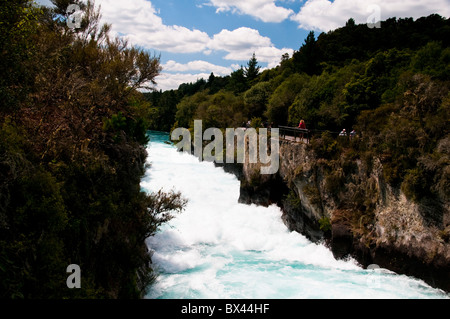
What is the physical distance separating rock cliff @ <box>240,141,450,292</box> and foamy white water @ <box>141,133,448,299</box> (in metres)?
Result: 0.66

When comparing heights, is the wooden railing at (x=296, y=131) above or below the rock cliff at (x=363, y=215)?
above

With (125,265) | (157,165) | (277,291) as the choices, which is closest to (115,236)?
(125,265)

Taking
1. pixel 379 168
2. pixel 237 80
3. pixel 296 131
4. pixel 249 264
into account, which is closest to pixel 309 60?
pixel 296 131

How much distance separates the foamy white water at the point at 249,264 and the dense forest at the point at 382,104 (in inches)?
137

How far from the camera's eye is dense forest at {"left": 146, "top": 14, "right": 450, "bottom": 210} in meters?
12.7

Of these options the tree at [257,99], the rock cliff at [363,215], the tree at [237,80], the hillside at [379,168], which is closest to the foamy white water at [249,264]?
the rock cliff at [363,215]

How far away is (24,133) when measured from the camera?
28.2 ft

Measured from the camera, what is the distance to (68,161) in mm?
9562

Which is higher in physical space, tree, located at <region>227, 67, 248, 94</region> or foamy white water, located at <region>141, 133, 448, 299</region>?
tree, located at <region>227, 67, 248, 94</region>

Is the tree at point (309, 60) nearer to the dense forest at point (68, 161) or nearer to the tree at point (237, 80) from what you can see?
the tree at point (237, 80)

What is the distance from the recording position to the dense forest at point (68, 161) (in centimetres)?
713

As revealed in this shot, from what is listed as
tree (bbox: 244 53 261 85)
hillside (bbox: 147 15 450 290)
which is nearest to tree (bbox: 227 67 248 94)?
tree (bbox: 244 53 261 85)

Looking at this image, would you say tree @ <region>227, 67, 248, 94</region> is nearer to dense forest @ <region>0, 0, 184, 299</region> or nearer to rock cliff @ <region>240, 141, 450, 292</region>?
rock cliff @ <region>240, 141, 450, 292</region>

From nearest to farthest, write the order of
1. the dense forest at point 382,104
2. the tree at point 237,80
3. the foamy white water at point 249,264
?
the dense forest at point 382,104 < the foamy white water at point 249,264 < the tree at point 237,80
